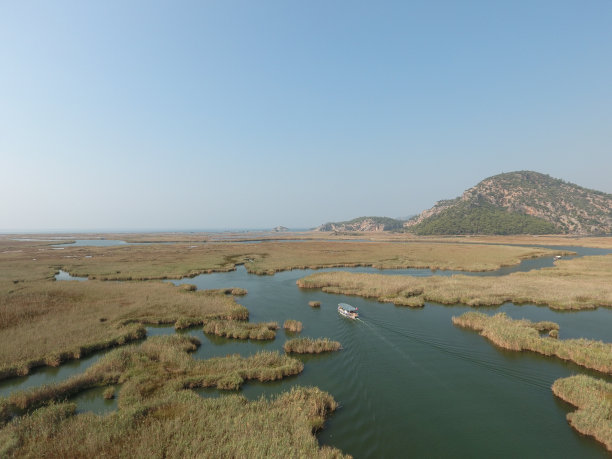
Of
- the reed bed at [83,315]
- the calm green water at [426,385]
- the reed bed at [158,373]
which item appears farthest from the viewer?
the reed bed at [83,315]

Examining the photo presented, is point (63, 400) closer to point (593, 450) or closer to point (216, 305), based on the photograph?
point (216, 305)

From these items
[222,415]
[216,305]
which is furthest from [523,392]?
[216,305]

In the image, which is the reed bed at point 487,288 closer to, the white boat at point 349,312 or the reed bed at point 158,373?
the white boat at point 349,312

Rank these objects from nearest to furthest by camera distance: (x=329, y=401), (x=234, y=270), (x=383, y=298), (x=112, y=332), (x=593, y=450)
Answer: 1. (x=593, y=450)
2. (x=329, y=401)
3. (x=112, y=332)
4. (x=383, y=298)
5. (x=234, y=270)

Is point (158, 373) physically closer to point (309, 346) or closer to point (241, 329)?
point (241, 329)

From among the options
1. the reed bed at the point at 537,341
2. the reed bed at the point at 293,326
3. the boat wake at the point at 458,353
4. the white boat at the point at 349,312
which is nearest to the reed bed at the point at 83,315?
the reed bed at the point at 293,326

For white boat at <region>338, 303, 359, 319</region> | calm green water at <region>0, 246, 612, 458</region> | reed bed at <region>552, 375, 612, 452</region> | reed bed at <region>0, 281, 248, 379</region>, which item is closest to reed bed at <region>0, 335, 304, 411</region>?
calm green water at <region>0, 246, 612, 458</region>

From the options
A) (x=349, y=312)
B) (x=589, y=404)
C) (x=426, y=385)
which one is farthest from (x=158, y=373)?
(x=589, y=404)
